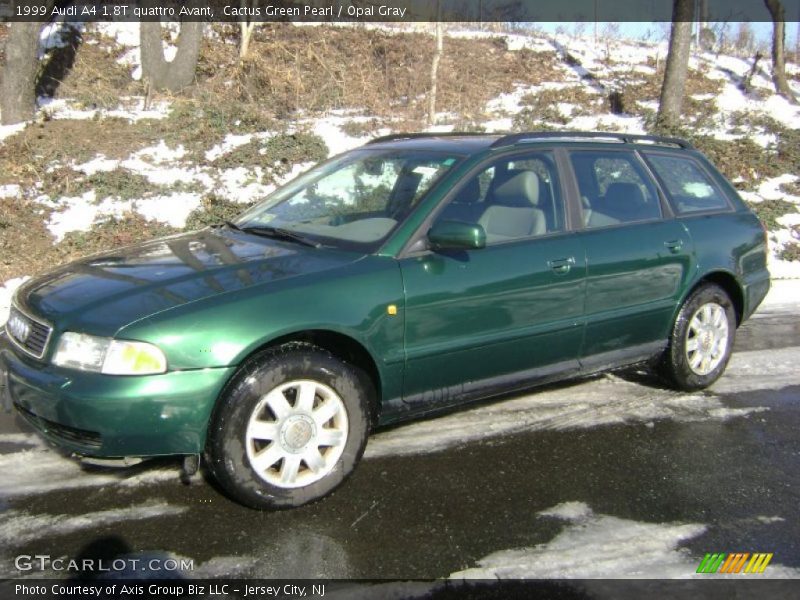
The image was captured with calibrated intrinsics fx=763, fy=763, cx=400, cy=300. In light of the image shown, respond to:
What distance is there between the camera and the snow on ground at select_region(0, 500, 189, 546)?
323cm

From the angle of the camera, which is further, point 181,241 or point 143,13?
point 143,13

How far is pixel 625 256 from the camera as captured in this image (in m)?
4.57

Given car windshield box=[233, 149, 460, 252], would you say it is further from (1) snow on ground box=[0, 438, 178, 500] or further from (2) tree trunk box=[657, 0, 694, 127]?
(2) tree trunk box=[657, 0, 694, 127]

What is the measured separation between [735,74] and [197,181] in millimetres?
14983

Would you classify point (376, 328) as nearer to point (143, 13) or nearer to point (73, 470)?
point (73, 470)

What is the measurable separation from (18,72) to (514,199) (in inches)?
382

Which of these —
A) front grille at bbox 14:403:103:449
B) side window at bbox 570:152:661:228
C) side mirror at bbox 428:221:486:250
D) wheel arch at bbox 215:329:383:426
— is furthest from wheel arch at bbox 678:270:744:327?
front grille at bbox 14:403:103:449

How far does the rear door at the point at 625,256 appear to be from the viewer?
447 cm

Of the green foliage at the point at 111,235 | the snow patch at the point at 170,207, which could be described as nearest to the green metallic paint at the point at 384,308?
the green foliage at the point at 111,235

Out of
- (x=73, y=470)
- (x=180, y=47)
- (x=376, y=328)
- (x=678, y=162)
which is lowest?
(x=73, y=470)

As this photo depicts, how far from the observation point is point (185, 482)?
3723mm

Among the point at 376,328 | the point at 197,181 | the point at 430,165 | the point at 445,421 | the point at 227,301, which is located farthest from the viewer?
the point at 197,181

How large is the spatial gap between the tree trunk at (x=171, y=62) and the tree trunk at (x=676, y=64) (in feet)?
27.8

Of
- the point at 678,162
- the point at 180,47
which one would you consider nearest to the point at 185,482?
the point at 678,162
